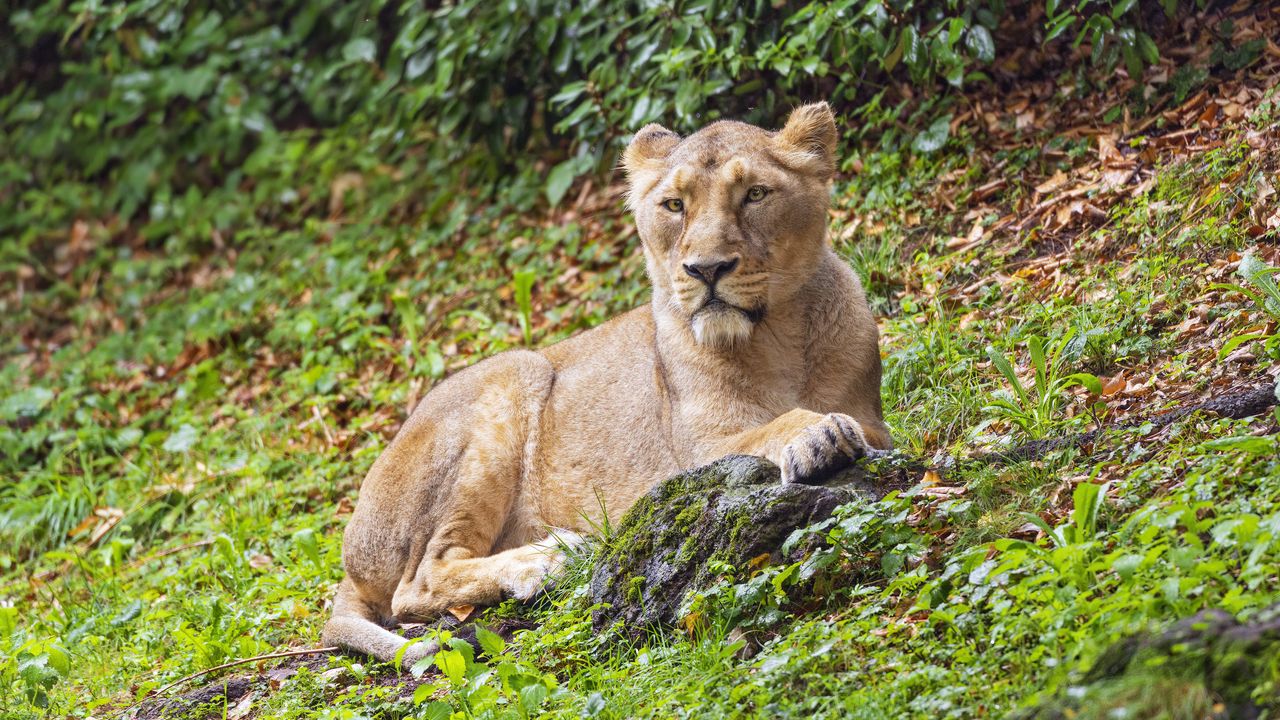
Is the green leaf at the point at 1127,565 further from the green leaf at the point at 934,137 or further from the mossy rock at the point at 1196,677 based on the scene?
the green leaf at the point at 934,137

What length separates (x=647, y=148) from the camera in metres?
6.14

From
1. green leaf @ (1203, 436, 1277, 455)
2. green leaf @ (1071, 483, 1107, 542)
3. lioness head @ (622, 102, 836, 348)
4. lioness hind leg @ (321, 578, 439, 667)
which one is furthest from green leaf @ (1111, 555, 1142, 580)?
lioness hind leg @ (321, 578, 439, 667)

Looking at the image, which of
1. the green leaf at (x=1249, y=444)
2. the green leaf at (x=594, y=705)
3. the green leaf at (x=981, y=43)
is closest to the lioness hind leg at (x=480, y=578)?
the green leaf at (x=594, y=705)

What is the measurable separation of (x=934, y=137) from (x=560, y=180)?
9.51ft

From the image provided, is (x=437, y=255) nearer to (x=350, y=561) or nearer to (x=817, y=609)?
(x=350, y=561)

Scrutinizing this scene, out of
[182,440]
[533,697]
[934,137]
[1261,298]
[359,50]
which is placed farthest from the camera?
[359,50]

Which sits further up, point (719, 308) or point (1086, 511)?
point (719, 308)

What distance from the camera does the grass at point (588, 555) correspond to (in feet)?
12.4

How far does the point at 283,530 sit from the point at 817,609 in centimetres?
448

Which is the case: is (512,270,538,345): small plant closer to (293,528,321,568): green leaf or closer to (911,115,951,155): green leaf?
(293,528,321,568): green leaf

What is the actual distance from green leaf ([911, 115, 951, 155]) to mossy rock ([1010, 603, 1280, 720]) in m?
5.59

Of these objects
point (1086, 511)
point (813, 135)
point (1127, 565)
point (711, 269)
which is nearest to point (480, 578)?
point (711, 269)

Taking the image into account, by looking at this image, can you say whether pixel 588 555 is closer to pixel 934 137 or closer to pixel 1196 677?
pixel 1196 677

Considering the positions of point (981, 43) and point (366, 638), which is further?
point (981, 43)
